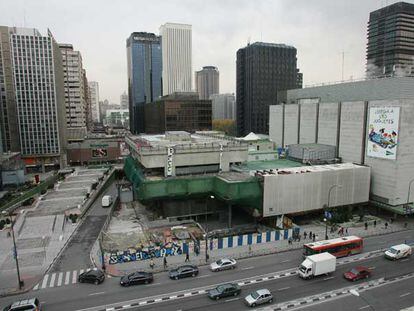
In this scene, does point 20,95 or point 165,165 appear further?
point 20,95

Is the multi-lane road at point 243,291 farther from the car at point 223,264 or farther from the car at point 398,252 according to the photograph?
the car at point 398,252

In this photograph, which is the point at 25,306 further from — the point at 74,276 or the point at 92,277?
the point at 74,276

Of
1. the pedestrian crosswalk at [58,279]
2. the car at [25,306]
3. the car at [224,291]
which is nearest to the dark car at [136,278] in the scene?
the pedestrian crosswalk at [58,279]

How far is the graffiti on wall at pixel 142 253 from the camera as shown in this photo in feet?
138

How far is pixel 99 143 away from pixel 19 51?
41460 millimetres

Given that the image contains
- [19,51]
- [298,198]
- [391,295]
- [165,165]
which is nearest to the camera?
[391,295]

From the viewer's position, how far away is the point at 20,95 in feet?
361

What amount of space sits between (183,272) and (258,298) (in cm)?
1014

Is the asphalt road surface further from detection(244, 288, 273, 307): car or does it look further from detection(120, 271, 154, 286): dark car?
detection(244, 288, 273, 307): car

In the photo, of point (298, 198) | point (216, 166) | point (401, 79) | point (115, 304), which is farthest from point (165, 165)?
point (401, 79)

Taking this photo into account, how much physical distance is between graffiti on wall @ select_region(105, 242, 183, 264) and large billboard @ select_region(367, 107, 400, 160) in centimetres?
4349

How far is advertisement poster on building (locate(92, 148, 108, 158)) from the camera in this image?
126 meters

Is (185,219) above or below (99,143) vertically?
below

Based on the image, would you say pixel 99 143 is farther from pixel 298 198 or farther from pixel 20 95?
pixel 298 198
